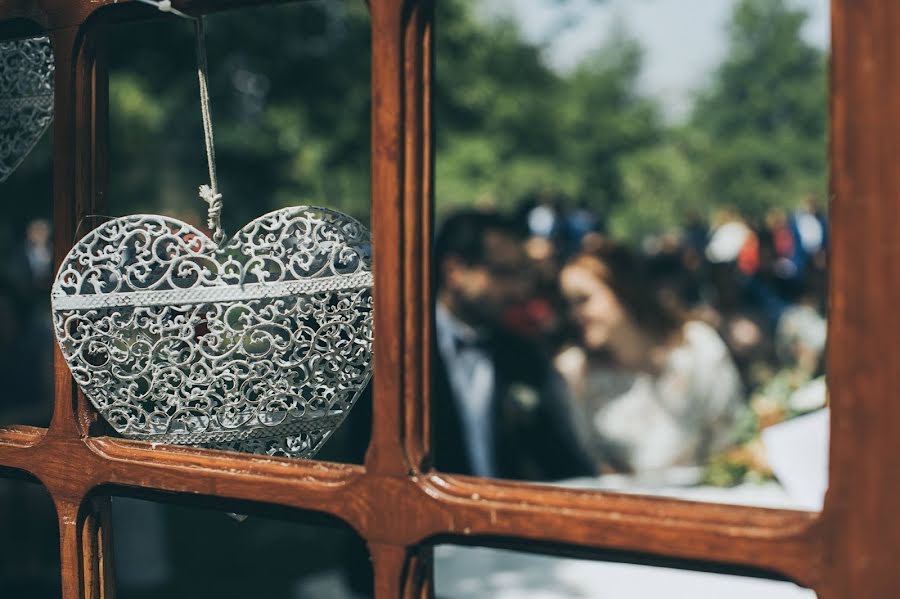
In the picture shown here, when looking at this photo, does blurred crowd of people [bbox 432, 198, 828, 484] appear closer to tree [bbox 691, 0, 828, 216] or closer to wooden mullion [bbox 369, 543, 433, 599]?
wooden mullion [bbox 369, 543, 433, 599]

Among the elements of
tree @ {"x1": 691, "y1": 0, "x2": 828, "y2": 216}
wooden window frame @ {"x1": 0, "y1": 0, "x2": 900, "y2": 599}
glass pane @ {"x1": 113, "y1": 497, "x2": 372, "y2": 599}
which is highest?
tree @ {"x1": 691, "y1": 0, "x2": 828, "y2": 216}

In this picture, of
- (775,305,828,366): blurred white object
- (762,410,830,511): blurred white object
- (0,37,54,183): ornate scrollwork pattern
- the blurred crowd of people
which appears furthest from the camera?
(775,305,828,366): blurred white object

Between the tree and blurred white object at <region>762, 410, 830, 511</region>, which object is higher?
the tree

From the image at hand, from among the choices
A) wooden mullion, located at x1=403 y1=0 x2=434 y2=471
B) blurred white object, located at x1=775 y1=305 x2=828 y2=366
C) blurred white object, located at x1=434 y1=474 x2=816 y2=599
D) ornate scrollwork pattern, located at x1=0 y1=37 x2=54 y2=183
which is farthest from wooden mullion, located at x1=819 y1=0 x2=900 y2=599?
blurred white object, located at x1=775 y1=305 x2=828 y2=366

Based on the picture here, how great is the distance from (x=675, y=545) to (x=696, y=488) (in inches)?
79.1

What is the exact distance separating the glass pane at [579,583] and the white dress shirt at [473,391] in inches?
40.0

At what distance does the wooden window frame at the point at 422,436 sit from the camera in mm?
550

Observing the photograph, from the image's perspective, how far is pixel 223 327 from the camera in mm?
778

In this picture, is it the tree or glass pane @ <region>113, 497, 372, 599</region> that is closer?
glass pane @ <region>113, 497, 372, 599</region>

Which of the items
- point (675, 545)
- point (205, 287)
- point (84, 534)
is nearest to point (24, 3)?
point (205, 287)

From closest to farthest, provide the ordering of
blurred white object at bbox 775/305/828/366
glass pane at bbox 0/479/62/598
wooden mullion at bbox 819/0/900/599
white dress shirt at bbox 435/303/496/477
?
wooden mullion at bbox 819/0/900/599 → white dress shirt at bbox 435/303/496/477 → glass pane at bbox 0/479/62/598 → blurred white object at bbox 775/305/828/366

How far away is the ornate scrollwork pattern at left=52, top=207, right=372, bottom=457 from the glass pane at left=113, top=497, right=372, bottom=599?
2.00m

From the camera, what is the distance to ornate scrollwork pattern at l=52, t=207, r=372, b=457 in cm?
76

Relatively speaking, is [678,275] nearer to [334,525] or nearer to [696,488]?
[696,488]
